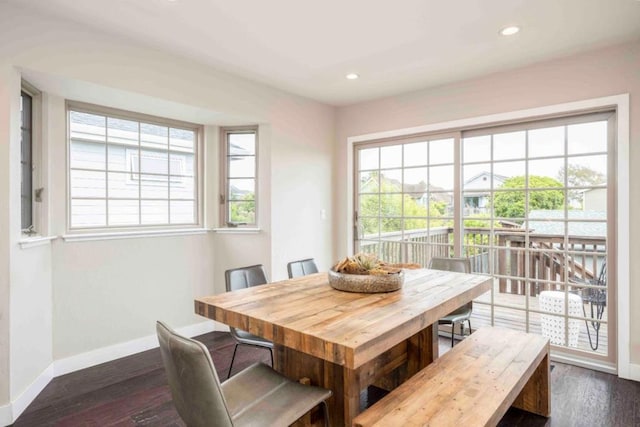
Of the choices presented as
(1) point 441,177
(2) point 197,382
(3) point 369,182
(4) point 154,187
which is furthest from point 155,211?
(1) point 441,177

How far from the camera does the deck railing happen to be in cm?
307

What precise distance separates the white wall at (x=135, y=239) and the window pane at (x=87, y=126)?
13 cm

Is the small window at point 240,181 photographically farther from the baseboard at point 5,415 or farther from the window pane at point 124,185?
the baseboard at point 5,415

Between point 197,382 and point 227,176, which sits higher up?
point 227,176

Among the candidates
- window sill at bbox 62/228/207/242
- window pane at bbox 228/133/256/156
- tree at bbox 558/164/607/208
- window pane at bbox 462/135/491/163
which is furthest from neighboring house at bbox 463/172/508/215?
window sill at bbox 62/228/207/242

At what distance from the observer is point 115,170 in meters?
3.24

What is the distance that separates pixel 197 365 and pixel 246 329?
473mm

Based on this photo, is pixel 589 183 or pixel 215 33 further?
pixel 589 183

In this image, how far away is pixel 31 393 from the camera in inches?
95.4

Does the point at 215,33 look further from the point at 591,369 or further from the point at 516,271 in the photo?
Result: the point at 591,369

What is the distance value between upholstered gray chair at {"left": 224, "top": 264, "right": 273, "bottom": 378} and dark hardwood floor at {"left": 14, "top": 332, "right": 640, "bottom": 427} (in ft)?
1.77

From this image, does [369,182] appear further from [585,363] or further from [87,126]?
[87,126]

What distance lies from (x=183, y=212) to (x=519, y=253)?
331cm

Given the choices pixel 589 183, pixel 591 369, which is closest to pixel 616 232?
pixel 589 183
